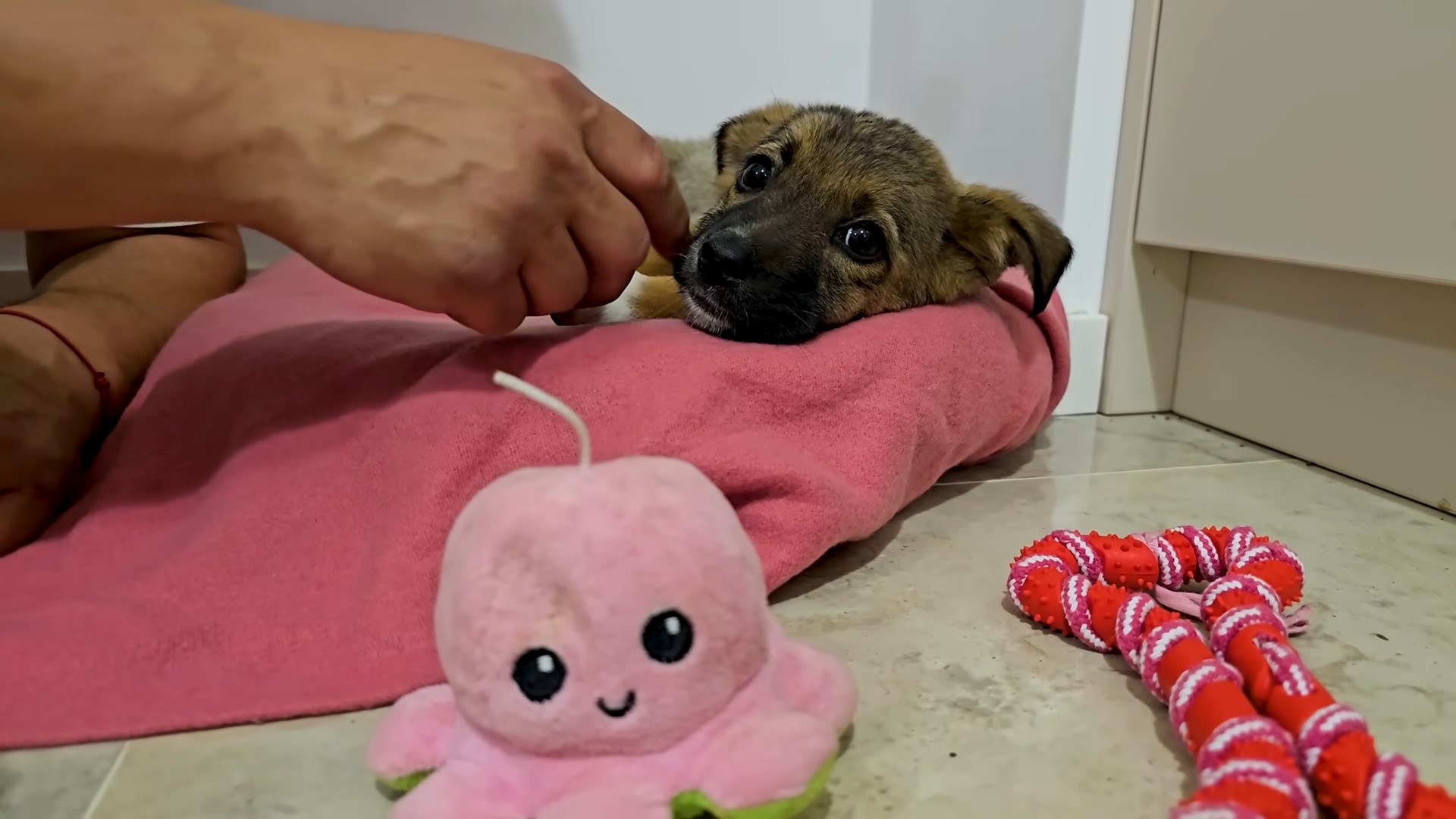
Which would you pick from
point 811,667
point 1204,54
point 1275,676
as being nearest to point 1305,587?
point 1275,676

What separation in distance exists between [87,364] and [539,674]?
913 mm

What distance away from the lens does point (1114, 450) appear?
5.28 feet

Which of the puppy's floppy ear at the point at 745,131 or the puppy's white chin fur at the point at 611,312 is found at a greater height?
the puppy's floppy ear at the point at 745,131

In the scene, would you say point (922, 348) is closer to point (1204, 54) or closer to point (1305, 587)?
point (1305, 587)

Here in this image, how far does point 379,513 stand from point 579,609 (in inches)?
17.8

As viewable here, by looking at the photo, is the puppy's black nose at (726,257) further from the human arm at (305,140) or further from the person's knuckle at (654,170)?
the human arm at (305,140)

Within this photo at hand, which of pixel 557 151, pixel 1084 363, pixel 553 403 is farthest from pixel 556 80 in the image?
pixel 1084 363

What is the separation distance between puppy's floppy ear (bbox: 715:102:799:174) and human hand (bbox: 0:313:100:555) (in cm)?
105

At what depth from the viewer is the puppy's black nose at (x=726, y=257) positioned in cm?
129

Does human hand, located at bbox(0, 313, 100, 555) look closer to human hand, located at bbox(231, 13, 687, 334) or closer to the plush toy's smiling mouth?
human hand, located at bbox(231, 13, 687, 334)

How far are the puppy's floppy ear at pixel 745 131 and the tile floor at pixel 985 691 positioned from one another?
0.73 meters

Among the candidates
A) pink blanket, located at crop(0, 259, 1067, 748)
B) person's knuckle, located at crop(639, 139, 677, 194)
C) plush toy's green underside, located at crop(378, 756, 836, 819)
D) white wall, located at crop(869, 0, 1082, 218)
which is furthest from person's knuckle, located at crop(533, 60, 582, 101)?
white wall, located at crop(869, 0, 1082, 218)

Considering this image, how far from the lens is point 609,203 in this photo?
1.01 m

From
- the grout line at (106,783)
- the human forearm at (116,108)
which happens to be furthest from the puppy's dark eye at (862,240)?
the grout line at (106,783)
